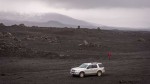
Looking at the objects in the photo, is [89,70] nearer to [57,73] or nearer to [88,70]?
[88,70]

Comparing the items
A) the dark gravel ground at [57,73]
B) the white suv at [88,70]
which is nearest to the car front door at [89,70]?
the white suv at [88,70]

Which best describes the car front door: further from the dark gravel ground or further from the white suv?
the dark gravel ground

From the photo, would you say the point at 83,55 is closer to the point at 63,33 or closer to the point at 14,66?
the point at 14,66

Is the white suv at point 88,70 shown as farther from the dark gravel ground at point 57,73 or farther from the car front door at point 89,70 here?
the dark gravel ground at point 57,73

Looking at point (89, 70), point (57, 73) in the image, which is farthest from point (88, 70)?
point (57, 73)

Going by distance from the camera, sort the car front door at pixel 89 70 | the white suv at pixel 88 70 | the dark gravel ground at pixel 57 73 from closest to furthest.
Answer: the dark gravel ground at pixel 57 73 → the white suv at pixel 88 70 → the car front door at pixel 89 70

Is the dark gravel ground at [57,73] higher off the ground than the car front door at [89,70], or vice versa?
the car front door at [89,70]

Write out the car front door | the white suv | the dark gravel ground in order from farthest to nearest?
the car front door
the white suv
the dark gravel ground

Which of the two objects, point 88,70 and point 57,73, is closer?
point 88,70

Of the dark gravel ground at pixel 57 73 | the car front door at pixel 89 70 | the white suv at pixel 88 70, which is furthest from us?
the car front door at pixel 89 70

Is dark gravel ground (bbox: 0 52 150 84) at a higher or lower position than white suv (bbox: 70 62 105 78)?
lower

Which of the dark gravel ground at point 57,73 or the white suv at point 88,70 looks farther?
the white suv at point 88,70

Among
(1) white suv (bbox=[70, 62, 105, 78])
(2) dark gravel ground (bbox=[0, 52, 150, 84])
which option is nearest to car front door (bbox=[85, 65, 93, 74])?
(1) white suv (bbox=[70, 62, 105, 78])

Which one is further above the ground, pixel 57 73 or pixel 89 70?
pixel 89 70
